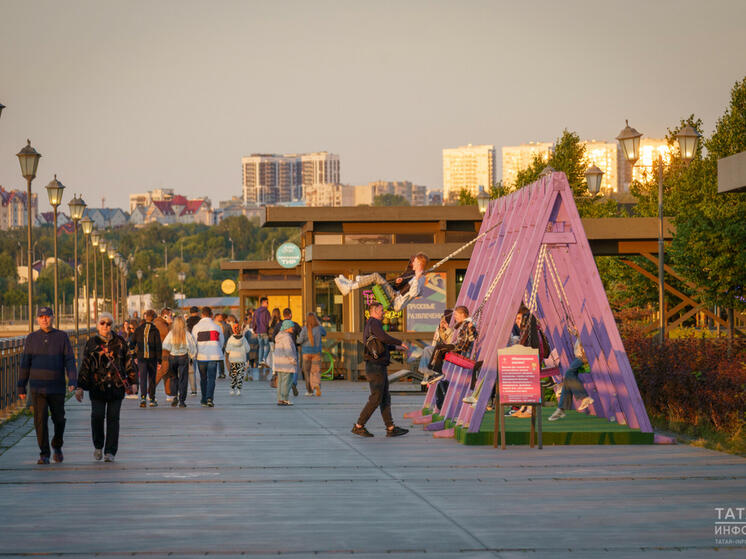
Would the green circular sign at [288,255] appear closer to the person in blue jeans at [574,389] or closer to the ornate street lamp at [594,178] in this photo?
the ornate street lamp at [594,178]

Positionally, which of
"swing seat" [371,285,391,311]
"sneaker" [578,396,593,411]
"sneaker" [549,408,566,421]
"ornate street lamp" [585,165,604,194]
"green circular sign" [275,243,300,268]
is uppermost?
"ornate street lamp" [585,165,604,194]

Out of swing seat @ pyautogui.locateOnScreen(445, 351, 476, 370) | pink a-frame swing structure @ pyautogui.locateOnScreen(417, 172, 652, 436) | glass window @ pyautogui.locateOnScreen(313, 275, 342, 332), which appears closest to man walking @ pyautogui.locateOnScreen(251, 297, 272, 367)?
glass window @ pyautogui.locateOnScreen(313, 275, 342, 332)

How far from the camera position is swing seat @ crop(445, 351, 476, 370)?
53.0 feet

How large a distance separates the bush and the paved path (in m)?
1.82

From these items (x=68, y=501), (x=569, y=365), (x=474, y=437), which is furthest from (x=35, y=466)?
(x=569, y=365)

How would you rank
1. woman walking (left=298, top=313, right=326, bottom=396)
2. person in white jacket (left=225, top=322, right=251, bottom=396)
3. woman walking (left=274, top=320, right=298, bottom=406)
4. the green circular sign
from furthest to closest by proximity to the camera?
the green circular sign
person in white jacket (left=225, top=322, right=251, bottom=396)
woman walking (left=298, top=313, right=326, bottom=396)
woman walking (left=274, top=320, right=298, bottom=406)

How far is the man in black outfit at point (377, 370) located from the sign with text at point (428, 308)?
44.7 ft

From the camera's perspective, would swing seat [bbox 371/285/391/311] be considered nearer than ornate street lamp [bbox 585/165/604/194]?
Yes

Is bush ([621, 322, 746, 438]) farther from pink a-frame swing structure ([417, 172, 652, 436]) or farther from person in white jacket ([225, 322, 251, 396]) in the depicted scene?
person in white jacket ([225, 322, 251, 396])

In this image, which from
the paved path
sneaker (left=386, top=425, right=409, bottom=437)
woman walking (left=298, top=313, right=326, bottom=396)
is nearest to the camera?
the paved path

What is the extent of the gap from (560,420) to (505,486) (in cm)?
590

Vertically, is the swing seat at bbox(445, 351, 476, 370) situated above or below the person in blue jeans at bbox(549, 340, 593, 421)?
above

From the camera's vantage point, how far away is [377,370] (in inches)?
670

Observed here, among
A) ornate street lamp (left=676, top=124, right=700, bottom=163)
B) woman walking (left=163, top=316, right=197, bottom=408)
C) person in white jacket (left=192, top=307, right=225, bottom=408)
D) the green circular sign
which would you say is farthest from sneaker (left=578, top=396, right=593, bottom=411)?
the green circular sign
